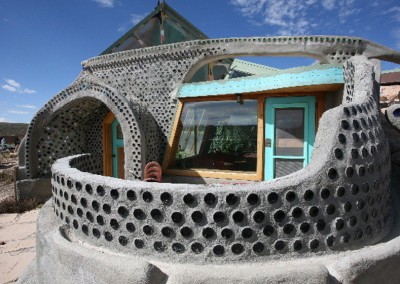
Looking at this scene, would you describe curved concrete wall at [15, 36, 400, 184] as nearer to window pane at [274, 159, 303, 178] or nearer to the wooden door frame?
the wooden door frame

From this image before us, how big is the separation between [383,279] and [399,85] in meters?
13.5

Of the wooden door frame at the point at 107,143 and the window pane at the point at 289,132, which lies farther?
the wooden door frame at the point at 107,143

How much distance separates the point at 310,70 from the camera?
5039 mm

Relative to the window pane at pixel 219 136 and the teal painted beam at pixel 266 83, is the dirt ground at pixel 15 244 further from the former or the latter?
the teal painted beam at pixel 266 83

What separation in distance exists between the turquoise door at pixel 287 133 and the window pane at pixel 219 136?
36 cm

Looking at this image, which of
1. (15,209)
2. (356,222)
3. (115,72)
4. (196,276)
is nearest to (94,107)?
(115,72)

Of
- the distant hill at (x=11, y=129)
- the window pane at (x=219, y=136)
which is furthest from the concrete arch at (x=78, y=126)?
the distant hill at (x=11, y=129)

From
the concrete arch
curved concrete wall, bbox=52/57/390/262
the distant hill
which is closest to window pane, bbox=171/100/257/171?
the concrete arch

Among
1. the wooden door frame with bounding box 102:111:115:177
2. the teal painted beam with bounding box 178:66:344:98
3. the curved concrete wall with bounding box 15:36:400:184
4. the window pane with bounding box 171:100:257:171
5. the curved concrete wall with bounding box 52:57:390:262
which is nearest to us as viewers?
the curved concrete wall with bounding box 52:57:390:262

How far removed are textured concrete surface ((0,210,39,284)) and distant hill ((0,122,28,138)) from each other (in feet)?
92.4

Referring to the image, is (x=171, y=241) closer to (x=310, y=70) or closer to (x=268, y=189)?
(x=268, y=189)

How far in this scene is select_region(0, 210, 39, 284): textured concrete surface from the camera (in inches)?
168

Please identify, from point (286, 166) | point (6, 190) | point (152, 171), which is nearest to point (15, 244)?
point (152, 171)

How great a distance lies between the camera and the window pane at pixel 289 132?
553 cm
